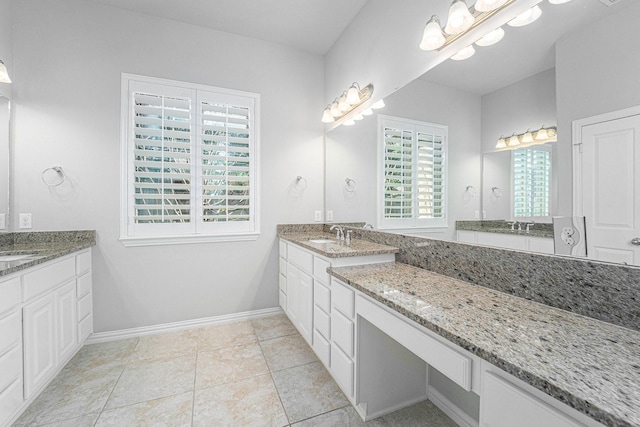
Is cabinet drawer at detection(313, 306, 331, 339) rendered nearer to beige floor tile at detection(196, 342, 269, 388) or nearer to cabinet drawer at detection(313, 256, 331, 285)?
cabinet drawer at detection(313, 256, 331, 285)

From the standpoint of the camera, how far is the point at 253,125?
292 centimetres

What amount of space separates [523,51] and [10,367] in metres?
2.93

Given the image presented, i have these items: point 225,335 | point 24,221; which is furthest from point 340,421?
point 24,221

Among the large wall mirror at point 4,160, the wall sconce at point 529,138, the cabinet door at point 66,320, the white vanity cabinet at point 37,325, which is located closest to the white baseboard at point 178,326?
the white vanity cabinet at point 37,325

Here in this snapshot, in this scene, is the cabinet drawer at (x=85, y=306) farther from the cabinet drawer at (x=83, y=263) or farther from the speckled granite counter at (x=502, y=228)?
the speckled granite counter at (x=502, y=228)

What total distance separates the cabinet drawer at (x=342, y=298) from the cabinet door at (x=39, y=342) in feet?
5.81

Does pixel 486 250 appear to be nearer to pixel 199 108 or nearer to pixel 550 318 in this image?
pixel 550 318

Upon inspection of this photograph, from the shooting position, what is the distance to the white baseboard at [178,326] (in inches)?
96.6

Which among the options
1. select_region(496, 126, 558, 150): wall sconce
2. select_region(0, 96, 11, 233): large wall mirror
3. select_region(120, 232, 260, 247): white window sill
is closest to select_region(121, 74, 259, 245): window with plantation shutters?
select_region(120, 232, 260, 247): white window sill

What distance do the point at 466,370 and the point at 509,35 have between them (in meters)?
1.42

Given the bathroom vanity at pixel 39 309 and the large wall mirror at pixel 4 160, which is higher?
the large wall mirror at pixel 4 160

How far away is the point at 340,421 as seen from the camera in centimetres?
156

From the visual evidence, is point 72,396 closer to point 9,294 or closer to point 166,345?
point 166,345

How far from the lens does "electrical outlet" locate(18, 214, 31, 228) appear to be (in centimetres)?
222
